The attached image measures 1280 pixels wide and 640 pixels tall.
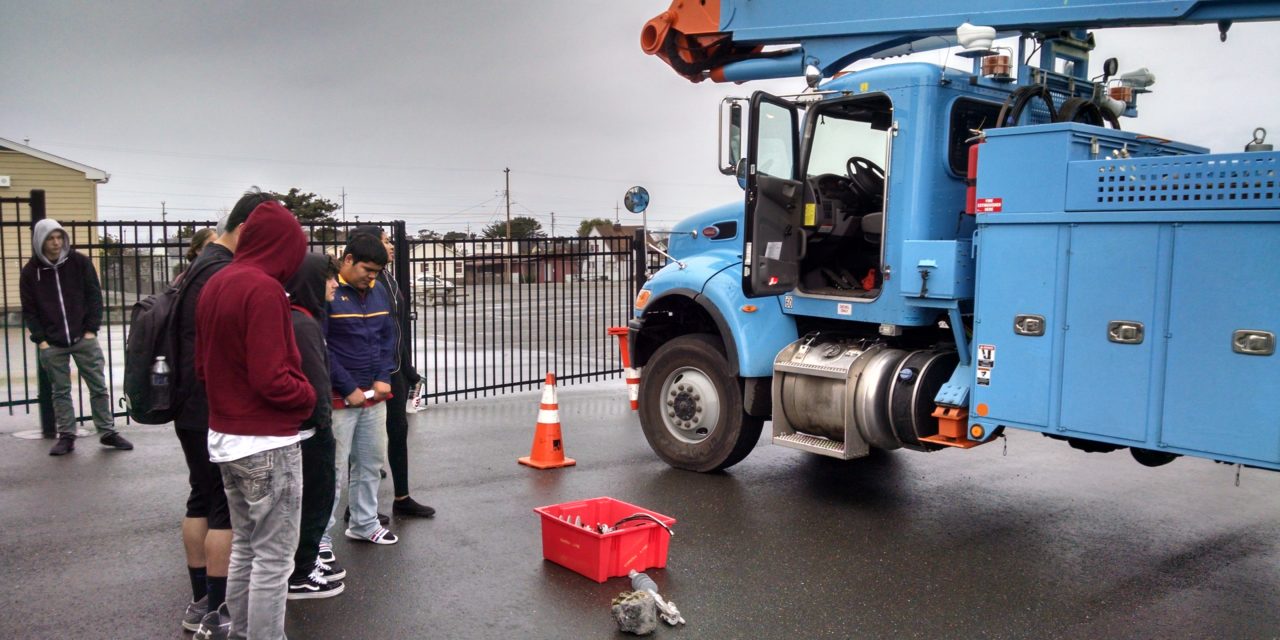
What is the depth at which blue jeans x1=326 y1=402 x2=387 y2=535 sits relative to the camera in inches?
221

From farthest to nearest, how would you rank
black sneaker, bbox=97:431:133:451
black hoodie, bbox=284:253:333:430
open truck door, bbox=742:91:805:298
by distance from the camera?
black sneaker, bbox=97:431:133:451
open truck door, bbox=742:91:805:298
black hoodie, bbox=284:253:333:430

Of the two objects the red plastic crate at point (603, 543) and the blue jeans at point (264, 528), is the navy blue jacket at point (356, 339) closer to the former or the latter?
the red plastic crate at point (603, 543)

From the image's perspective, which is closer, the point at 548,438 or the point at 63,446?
the point at 548,438

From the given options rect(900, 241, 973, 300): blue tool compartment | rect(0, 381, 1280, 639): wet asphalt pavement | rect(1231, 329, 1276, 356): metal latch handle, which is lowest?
rect(0, 381, 1280, 639): wet asphalt pavement

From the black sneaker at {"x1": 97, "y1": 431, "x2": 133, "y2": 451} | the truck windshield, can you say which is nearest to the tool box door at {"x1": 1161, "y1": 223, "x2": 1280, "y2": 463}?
the truck windshield

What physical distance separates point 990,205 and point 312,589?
4.50 metres

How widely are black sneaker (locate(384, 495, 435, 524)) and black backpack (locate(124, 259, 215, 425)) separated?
2.45 m

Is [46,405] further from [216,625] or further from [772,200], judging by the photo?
[772,200]

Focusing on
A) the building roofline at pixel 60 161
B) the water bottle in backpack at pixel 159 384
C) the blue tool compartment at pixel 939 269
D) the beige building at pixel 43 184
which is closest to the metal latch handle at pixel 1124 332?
the blue tool compartment at pixel 939 269

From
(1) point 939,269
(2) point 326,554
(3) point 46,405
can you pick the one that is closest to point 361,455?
(2) point 326,554

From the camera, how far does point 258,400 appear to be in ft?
12.8

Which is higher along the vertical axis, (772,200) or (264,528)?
(772,200)

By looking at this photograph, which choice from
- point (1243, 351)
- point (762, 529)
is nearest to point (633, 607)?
point (762, 529)

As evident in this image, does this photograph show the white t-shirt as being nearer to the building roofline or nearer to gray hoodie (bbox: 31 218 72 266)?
gray hoodie (bbox: 31 218 72 266)
